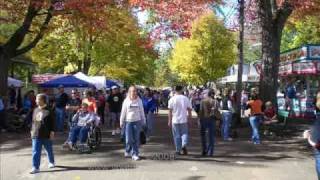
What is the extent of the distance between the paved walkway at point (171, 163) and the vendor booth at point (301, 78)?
8.96m

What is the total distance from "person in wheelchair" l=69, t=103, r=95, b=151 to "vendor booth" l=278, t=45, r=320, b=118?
44.0 ft

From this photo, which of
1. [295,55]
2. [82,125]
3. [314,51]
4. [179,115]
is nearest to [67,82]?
[295,55]

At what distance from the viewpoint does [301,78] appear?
29.0 meters

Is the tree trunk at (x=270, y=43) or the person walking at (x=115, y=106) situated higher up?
the tree trunk at (x=270, y=43)

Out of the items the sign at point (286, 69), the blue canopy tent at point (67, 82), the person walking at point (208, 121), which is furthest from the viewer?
the blue canopy tent at point (67, 82)

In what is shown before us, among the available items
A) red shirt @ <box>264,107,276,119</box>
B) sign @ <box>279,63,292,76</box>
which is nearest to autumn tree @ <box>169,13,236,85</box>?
sign @ <box>279,63,292,76</box>

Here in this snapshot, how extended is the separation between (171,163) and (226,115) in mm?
5481

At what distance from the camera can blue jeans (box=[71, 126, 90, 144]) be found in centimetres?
1519

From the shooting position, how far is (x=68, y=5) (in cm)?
2331

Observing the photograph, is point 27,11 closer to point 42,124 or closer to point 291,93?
point 291,93

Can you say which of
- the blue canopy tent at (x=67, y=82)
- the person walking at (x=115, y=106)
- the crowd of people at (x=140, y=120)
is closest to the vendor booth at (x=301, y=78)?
the crowd of people at (x=140, y=120)

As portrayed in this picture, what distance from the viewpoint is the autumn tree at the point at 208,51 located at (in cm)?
5956

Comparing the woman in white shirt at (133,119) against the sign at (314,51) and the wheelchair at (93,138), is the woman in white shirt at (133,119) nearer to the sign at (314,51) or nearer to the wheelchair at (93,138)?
the wheelchair at (93,138)

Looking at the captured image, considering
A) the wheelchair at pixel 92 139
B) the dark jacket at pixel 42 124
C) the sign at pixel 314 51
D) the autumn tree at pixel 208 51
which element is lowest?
the wheelchair at pixel 92 139
